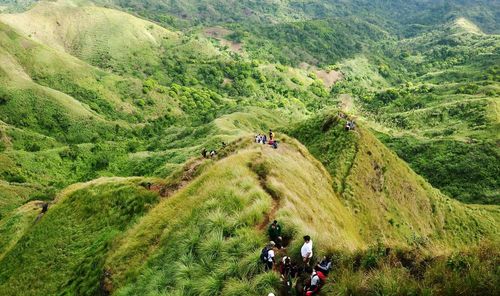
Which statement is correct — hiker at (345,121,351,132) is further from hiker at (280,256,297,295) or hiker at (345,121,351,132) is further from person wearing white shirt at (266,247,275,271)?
person wearing white shirt at (266,247,275,271)

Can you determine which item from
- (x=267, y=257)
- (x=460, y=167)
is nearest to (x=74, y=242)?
(x=267, y=257)

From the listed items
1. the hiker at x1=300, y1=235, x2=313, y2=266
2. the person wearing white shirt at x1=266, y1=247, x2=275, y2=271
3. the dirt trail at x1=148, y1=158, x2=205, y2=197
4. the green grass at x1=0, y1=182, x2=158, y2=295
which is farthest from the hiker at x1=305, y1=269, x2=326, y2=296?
the dirt trail at x1=148, y1=158, x2=205, y2=197

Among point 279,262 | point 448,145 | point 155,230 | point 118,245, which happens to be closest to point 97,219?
point 118,245

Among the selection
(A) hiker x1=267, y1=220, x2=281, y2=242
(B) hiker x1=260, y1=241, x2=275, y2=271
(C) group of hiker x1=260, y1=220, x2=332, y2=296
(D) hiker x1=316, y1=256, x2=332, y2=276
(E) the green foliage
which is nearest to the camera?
(C) group of hiker x1=260, y1=220, x2=332, y2=296

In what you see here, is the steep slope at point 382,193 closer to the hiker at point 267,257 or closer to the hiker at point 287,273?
the hiker at point 287,273

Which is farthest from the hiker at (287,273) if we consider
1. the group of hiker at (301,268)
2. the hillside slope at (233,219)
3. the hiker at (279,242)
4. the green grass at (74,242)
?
the green grass at (74,242)

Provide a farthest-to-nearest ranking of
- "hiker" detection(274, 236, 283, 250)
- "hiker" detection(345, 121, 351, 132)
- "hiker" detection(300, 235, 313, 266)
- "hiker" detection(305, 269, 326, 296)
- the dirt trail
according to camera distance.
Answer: "hiker" detection(345, 121, 351, 132) < the dirt trail < "hiker" detection(274, 236, 283, 250) < "hiker" detection(300, 235, 313, 266) < "hiker" detection(305, 269, 326, 296)

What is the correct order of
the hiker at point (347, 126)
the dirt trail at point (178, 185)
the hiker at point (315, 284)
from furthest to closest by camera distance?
the hiker at point (347, 126), the dirt trail at point (178, 185), the hiker at point (315, 284)
